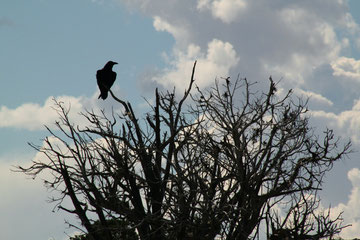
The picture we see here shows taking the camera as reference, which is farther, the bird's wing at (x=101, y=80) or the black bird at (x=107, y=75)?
the black bird at (x=107, y=75)

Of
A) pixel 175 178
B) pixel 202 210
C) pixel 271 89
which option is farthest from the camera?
pixel 271 89

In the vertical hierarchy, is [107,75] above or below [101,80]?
above

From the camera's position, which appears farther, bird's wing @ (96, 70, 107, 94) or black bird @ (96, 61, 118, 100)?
black bird @ (96, 61, 118, 100)

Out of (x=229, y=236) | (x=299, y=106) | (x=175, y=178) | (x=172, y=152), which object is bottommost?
(x=229, y=236)

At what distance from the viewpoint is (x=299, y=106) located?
50.1 feet

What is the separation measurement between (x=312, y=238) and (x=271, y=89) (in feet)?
15.7

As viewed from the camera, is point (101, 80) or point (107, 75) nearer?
point (101, 80)

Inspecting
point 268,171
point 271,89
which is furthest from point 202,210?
point 271,89

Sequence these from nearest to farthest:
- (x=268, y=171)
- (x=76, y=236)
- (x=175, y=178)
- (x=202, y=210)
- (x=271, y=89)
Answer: (x=202, y=210) → (x=175, y=178) → (x=268, y=171) → (x=271, y=89) → (x=76, y=236)

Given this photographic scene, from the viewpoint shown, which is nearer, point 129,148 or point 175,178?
point 175,178

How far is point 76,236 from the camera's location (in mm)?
19578

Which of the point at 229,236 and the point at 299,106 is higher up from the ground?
the point at 299,106

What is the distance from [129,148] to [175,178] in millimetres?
2032

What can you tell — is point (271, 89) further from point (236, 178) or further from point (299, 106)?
point (236, 178)
